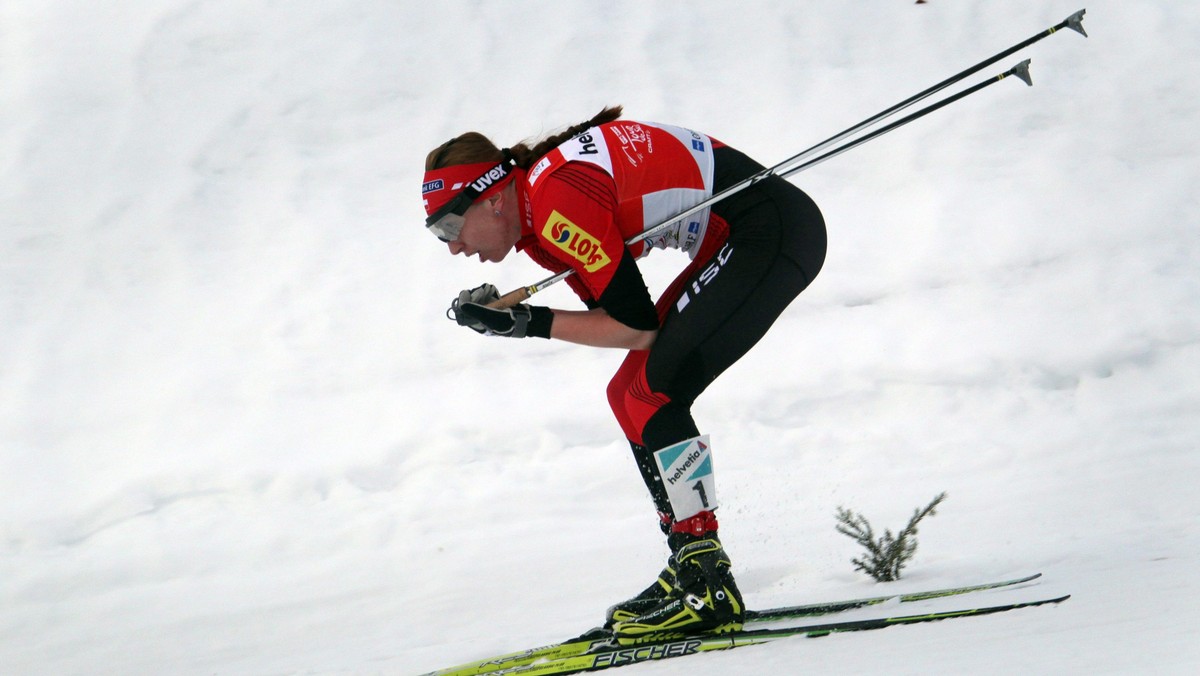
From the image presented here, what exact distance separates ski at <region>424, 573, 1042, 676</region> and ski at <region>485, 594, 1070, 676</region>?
0.09m

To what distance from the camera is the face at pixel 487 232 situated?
3.04 m

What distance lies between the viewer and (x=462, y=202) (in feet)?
9.84

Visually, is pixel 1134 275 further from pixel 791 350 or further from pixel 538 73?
pixel 538 73

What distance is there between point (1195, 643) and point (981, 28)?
9.07 m

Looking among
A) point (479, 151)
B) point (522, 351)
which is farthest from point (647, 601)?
point (522, 351)

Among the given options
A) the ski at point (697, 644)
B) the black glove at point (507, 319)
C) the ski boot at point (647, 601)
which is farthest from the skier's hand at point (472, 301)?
the ski at point (697, 644)

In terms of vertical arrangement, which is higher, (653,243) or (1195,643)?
(653,243)

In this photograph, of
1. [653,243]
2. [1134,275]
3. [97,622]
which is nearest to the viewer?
[653,243]

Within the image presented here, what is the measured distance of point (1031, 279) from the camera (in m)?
7.25

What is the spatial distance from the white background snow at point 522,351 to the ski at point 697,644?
121 mm

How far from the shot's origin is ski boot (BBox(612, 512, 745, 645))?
2951 millimetres

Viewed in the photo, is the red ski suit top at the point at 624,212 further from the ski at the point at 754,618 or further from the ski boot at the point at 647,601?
the ski at the point at 754,618

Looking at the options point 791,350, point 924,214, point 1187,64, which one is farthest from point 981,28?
point 791,350

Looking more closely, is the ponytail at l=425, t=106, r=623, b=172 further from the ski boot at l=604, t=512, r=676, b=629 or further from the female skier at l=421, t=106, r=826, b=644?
the ski boot at l=604, t=512, r=676, b=629
